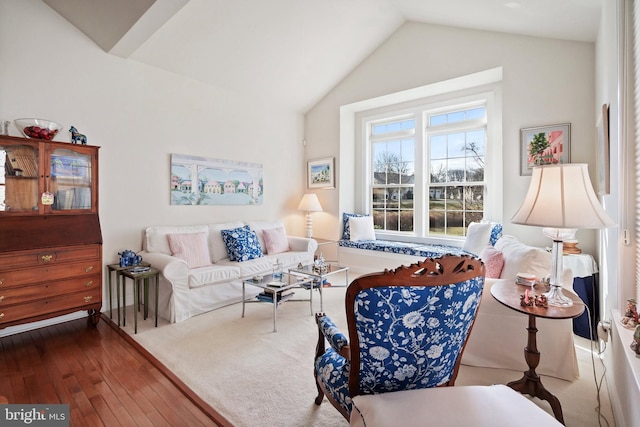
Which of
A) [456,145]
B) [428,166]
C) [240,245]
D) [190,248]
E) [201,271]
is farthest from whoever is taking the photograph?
[428,166]

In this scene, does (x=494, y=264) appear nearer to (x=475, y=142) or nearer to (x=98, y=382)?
(x=475, y=142)

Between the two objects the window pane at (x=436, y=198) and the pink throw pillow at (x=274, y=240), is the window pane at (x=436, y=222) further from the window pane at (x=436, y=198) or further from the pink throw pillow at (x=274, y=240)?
the pink throw pillow at (x=274, y=240)

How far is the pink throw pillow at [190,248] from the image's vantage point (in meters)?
3.57

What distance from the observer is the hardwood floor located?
1792 millimetres

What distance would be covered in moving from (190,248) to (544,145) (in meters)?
4.14

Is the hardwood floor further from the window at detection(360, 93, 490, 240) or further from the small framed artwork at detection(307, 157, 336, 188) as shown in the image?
the window at detection(360, 93, 490, 240)

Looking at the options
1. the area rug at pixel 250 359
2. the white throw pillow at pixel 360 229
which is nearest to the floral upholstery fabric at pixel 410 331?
the area rug at pixel 250 359

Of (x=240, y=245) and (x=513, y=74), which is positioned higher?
(x=513, y=74)

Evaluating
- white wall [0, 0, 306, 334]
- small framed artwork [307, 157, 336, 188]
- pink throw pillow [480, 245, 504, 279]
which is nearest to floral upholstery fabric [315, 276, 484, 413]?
pink throw pillow [480, 245, 504, 279]

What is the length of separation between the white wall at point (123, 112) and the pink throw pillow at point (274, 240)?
0.52m

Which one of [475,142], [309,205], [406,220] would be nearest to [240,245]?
[309,205]

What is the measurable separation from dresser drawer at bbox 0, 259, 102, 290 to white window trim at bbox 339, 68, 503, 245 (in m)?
3.58

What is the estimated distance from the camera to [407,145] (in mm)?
5262

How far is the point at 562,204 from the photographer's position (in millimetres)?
1601
